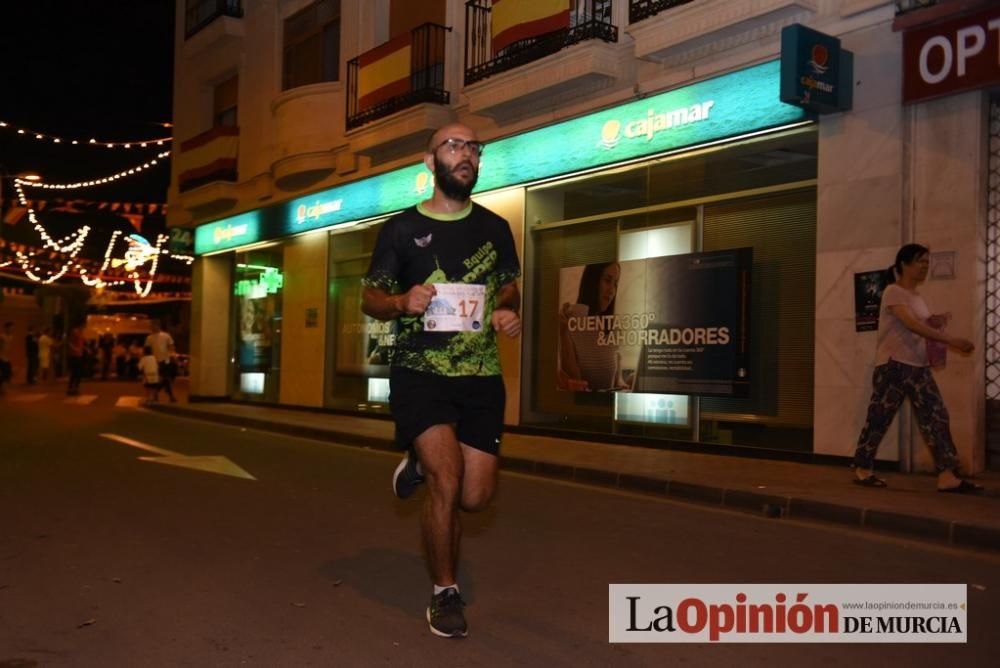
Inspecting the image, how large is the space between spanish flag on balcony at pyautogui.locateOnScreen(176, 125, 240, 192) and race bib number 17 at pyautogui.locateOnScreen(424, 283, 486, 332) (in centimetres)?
1949

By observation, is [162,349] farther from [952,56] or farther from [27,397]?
[952,56]

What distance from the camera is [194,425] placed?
643 inches

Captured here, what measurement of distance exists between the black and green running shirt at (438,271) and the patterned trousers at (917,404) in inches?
190

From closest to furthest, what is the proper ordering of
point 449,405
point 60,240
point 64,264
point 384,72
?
point 449,405, point 384,72, point 60,240, point 64,264

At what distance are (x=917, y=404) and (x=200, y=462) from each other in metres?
6.95

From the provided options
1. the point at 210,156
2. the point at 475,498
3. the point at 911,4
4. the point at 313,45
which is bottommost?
the point at 475,498

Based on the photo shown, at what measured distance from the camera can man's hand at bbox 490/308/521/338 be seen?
4.13 m

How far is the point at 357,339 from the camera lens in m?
18.6

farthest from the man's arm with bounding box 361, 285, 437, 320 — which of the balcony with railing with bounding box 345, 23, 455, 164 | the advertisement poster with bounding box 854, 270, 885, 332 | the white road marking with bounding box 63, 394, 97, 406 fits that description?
the white road marking with bounding box 63, 394, 97, 406

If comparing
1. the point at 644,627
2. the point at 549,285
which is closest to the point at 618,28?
the point at 549,285

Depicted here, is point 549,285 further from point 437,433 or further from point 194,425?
point 437,433

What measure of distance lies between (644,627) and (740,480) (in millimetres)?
A: 4831

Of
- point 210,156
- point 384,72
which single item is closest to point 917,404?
point 384,72

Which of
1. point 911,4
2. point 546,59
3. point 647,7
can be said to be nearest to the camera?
point 911,4
